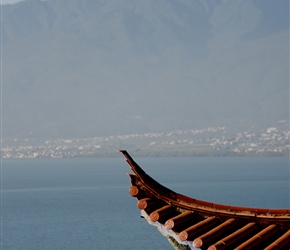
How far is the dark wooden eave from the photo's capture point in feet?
27.3

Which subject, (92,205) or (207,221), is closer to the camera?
(207,221)

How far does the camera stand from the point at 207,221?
28.1ft

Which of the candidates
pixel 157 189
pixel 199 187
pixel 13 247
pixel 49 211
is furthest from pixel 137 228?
pixel 157 189

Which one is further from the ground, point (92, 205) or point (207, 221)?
point (92, 205)

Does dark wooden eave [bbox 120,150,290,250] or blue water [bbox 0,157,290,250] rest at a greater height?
blue water [bbox 0,157,290,250]

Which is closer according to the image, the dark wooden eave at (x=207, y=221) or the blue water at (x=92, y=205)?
the dark wooden eave at (x=207, y=221)

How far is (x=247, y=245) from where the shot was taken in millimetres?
8289

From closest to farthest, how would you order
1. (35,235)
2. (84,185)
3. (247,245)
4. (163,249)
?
(247,245) < (163,249) < (35,235) < (84,185)

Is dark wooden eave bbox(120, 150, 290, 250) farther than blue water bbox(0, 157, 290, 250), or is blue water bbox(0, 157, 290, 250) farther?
blue water bbox(0, 157, 290, 250)

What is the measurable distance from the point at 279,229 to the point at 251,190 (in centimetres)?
7715

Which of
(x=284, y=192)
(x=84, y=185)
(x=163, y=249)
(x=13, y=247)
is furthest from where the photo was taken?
(x=84, y=185)

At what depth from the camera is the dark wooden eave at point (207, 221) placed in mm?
8336

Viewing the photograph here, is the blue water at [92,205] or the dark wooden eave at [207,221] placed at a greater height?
the blue water at [92,205]

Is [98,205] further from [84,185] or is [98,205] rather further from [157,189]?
[157,189]
